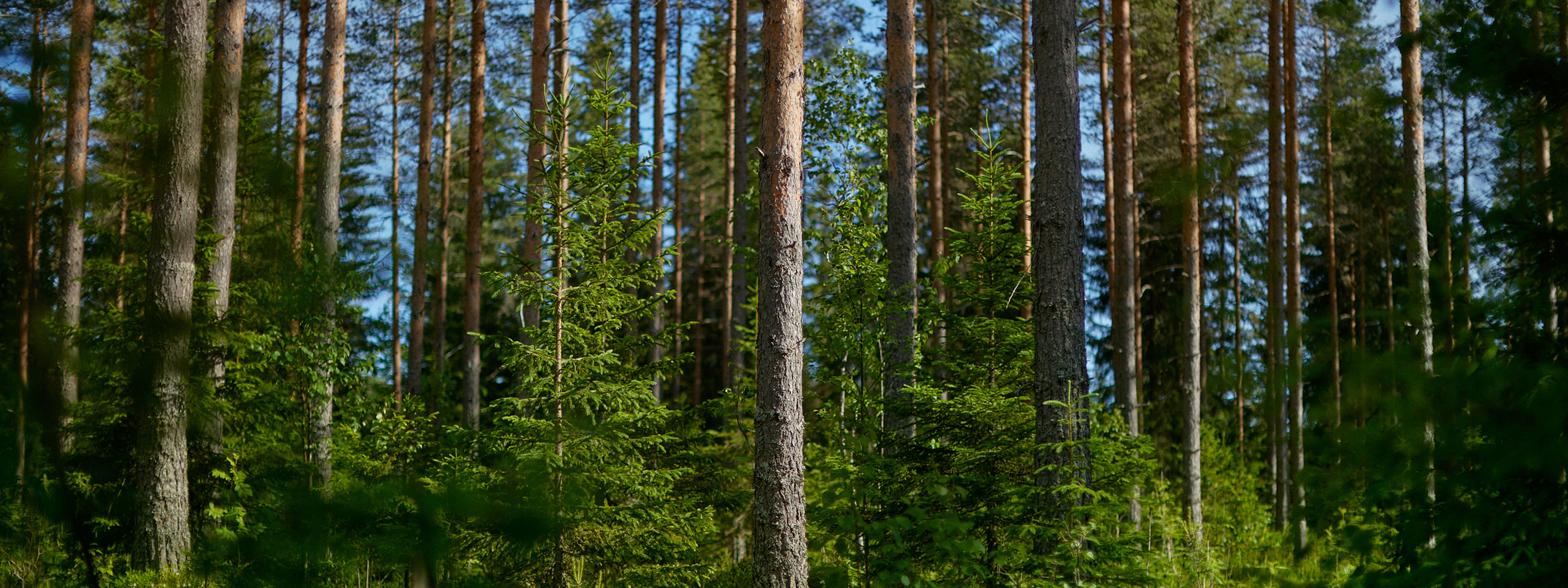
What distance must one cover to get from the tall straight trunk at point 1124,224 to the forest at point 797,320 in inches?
3.3

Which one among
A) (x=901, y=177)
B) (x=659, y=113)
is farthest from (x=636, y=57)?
(x=901, y=177)

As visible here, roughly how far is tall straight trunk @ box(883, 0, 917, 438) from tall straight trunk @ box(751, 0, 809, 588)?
2.92 m

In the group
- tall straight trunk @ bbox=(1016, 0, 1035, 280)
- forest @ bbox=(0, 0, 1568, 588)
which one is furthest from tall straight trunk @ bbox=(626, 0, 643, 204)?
tall straight trunk @ bbox=(1016, 0, 1035, 280)

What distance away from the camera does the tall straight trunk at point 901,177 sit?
9.06m

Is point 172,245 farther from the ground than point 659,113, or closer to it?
closer to it

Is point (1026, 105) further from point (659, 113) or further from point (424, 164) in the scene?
point (424, 164)

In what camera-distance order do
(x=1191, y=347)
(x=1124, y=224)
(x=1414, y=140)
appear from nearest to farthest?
1. (x=1414, y=140)
2. (x=1191, y=347)
3. (x=1124, y=224)

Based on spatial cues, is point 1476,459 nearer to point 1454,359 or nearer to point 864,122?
point 1454,359

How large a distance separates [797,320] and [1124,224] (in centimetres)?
772

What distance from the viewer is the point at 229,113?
3.16ft

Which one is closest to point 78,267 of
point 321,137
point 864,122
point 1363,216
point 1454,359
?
point 321,137

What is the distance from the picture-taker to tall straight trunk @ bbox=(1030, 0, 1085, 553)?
19.1 feet

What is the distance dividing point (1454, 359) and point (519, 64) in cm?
1970

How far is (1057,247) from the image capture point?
19.8 ft
